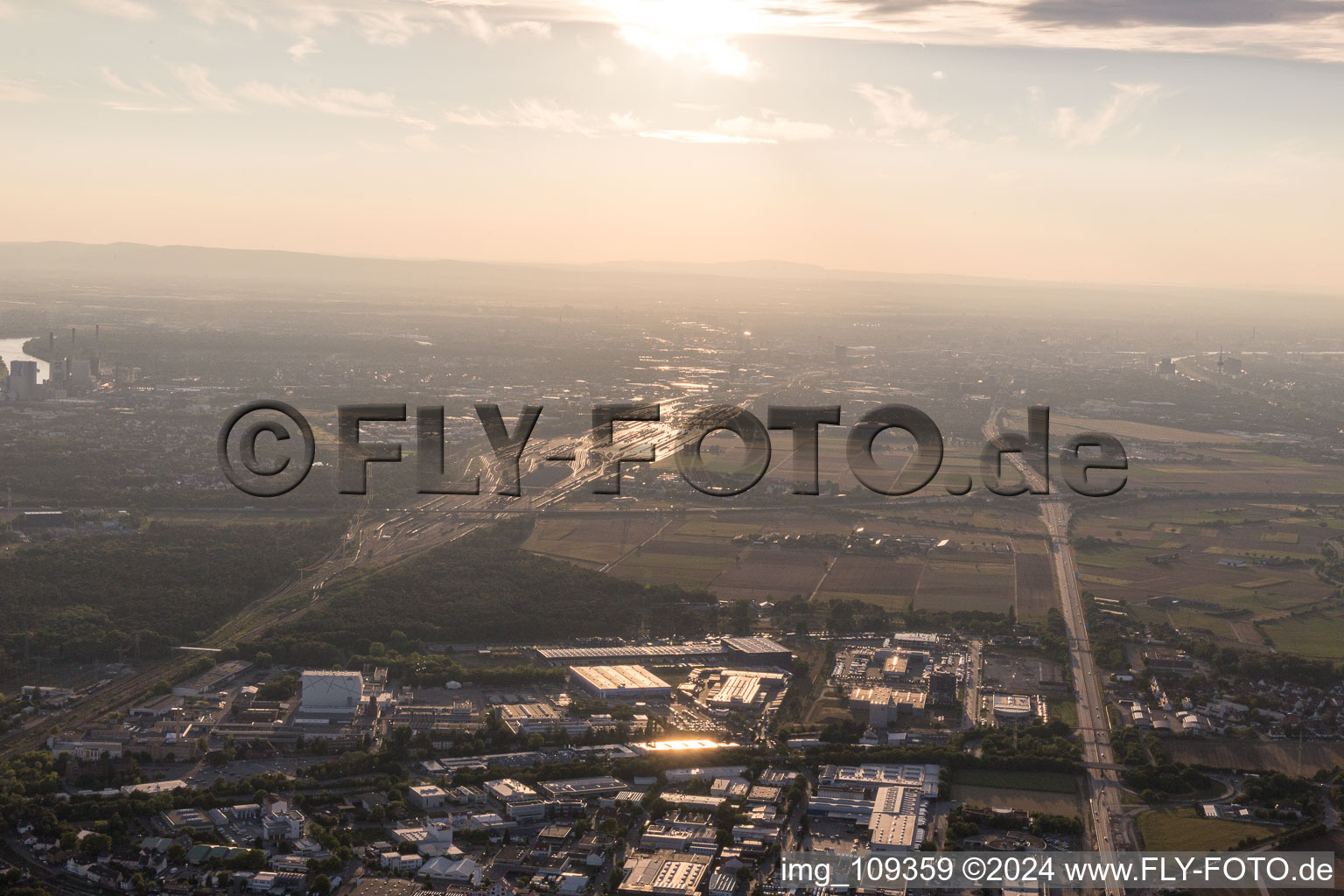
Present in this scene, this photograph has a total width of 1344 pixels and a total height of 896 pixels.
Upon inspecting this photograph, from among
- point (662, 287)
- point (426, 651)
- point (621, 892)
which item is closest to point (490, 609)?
point (426, 651)

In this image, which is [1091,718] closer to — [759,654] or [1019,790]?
[1019,790]

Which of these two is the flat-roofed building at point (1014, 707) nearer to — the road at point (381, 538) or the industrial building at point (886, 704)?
the industrial building at point (886, 704)

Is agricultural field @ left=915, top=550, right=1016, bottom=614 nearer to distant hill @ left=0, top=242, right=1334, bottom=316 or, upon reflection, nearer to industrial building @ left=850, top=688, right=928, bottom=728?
industrial building @ left=850, top=688, right=928, bottom=728

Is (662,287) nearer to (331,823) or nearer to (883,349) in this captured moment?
(883,349)

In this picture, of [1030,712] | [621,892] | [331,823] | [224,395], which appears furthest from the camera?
[224,395]

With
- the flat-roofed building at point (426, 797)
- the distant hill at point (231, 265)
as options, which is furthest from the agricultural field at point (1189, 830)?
the distant hill at point (231, 265)

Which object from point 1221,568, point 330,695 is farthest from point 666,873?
point 1221,568
